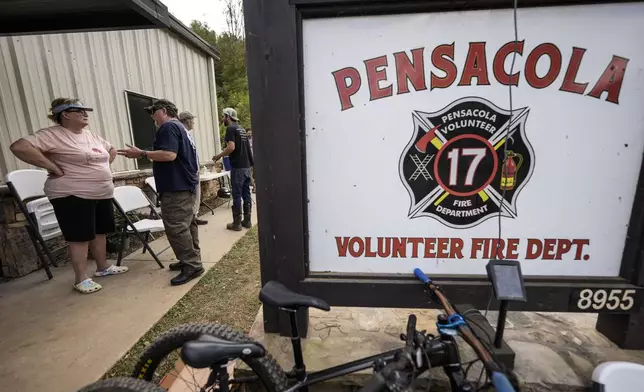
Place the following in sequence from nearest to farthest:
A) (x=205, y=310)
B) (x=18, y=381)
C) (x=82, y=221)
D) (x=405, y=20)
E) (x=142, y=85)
Answer: 1. (x=405, y=20)
2. (x=18, y=381)
3. (x=205, y=310)
4. (x=82, y=221)
5. (x=142, y=85)

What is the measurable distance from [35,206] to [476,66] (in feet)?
13.5

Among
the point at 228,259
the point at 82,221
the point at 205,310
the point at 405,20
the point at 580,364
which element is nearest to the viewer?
the point at 405,20

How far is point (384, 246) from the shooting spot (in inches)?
56.7

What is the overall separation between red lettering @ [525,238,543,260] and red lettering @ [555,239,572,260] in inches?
3.1

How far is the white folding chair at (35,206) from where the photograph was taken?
2910 mm

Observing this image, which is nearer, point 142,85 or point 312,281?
point 312,281

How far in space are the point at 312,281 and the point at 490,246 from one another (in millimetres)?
852

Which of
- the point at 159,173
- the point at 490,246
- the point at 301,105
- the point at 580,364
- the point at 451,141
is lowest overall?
the point at 580,364

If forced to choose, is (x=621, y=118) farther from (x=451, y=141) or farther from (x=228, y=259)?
(x=228, y=259)

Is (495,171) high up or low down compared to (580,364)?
up

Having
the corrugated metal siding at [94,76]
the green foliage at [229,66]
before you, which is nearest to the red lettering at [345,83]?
the corrugated metal siding at [94,76]

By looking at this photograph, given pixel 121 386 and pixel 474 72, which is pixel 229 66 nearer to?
pixel 474 72

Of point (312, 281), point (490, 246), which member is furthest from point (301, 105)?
point (490, 246)

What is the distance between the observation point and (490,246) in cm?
140
